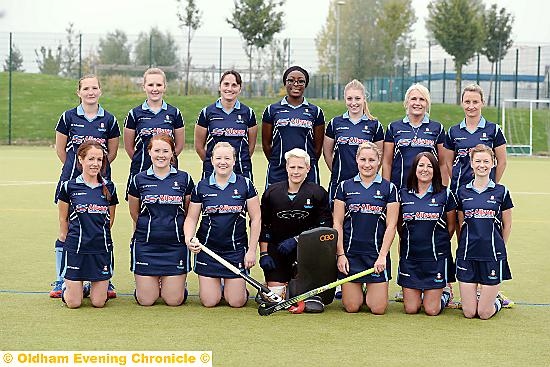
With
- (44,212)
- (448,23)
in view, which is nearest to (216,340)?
(44,212)

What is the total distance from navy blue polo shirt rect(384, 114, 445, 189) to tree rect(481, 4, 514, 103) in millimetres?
30514

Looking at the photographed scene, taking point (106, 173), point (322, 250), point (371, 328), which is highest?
point (106, 173)

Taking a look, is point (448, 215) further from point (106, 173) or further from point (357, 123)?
point (106, 173)

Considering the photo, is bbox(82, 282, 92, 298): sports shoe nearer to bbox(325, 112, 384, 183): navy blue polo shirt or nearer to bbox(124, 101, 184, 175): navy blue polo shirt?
bbox(124, 101, 184, 175): navy blue polo shirt

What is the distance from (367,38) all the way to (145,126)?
56728mm

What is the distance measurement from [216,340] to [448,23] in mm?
31526

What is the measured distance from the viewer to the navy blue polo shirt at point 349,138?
675 cm

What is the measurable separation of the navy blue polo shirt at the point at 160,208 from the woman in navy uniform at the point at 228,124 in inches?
21.8

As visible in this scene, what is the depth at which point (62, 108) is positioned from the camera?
30.4 metres

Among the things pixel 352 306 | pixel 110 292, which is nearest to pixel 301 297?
pixel 352 306

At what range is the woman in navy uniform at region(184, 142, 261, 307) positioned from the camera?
620cm

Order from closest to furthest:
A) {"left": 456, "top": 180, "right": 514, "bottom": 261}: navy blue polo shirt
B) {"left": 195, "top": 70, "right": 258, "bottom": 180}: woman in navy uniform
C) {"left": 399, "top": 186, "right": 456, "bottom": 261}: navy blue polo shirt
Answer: {"left": 456, "top": 180, "right": 514, "bottom": 261}: navy blue polo shirt → {"left": 399, "top": 186, "right": 456, "bottom": 261}: navy blue polo shirt → {"left": 195, "top": 70, "right": 258, "bottom": 180}: woman in navy uniform

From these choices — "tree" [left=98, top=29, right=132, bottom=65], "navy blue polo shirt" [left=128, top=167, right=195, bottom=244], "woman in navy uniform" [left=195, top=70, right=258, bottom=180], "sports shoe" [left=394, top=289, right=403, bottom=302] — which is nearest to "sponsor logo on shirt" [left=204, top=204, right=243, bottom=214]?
"navy blue polo shirt" [left=128, top=167, right=195, bottom=244]

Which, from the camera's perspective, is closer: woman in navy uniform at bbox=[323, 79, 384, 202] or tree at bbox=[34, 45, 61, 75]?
woman in navy uniform at bbox=[323, 79, 384, 202]
